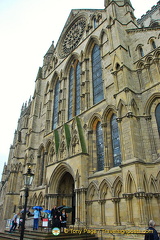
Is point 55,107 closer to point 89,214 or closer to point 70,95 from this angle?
point 70,95

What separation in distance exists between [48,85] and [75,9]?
10.0 m

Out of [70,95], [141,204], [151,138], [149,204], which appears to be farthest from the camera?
[70,95]

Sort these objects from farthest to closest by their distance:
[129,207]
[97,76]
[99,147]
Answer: [97,76], [99,147], [129,207]

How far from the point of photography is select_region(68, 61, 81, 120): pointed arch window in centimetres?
1749

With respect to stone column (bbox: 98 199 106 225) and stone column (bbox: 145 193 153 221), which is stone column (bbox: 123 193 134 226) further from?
stone column (bbox: 98 199 106 225)

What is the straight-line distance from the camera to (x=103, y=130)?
12.9 m

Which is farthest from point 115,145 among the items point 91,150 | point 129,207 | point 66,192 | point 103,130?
point 66,192

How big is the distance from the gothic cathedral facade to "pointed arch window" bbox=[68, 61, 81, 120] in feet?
0.31

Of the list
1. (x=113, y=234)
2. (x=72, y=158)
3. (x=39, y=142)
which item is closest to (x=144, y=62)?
(x=72, y=158)

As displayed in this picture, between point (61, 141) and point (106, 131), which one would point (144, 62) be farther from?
point (61, 141)

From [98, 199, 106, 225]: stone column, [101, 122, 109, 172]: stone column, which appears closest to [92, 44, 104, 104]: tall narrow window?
[101, 122, 109, 172]: stone column

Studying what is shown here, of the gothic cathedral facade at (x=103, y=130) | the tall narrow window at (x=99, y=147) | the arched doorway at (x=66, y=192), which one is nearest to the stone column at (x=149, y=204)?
the gothic cathedral facade at (x=103, y=130)

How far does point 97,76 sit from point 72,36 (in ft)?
31.2

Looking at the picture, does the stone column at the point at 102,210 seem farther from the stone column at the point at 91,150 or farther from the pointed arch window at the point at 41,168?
the pointed arch window at the point at 41,168
